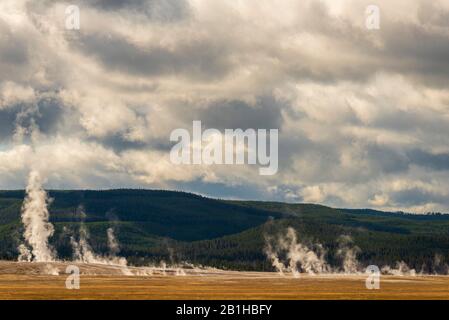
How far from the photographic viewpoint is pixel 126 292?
17175 cm

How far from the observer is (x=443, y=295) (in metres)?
177
